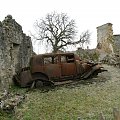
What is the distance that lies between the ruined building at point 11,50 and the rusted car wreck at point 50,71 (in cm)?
74

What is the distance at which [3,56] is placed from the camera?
11523 millimetres

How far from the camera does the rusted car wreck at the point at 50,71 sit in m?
12.8

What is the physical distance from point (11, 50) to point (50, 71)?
2053mm

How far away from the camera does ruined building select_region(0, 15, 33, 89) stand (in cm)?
1149

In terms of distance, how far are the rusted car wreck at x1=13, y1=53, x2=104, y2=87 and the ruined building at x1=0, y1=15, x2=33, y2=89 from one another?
0.74 metres

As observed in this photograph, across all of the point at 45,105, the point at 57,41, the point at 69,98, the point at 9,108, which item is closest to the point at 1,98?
the point at 9,108

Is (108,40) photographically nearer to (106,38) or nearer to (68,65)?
(106,38)

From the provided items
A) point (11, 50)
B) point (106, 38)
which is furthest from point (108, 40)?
point (11, 50)

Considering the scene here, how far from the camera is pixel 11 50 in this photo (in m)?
13.2

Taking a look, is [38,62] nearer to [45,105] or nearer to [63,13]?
[45,105]

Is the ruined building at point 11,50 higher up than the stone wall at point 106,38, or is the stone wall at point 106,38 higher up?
the stone wall at point 106,38

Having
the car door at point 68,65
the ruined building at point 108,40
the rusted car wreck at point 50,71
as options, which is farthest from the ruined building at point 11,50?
the ruined building at point 108,40

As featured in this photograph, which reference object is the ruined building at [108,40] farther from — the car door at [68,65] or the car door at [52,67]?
the car door at [52,67]

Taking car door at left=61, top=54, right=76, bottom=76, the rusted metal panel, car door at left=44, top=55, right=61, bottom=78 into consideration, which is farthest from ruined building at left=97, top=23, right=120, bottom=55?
car door at left=44, top=55, right=61, bottom=78
